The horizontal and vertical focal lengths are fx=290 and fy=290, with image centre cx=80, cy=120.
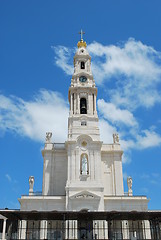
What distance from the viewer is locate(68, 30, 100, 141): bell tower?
47906mm

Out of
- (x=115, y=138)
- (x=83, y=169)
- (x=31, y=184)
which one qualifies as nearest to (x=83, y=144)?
(x=83, y=169)

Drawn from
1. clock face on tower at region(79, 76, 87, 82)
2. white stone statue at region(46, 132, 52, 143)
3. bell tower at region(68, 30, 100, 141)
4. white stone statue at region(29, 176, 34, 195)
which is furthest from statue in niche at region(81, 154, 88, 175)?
clock face on tower at region(79, 76, 87, 82)

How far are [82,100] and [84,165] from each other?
42.5 feet

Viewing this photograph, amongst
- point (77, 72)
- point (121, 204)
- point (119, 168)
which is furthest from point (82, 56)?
point (121, 204)

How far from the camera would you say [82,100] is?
52281 mm

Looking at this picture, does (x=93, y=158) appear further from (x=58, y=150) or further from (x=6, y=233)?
(x=6, y=233)

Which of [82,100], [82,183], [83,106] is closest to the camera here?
[82,183]

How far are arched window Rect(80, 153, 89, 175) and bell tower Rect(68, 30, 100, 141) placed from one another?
10.8 ft

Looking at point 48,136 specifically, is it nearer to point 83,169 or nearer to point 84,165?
point 84,165

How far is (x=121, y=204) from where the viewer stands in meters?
42.1

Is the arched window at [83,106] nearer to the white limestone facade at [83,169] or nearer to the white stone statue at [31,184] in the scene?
the white limestone facade at [83,169]

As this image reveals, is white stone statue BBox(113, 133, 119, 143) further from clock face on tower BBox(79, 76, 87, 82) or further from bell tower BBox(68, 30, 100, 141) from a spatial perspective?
clock face on tower BBox(79, 76, 87, 82)

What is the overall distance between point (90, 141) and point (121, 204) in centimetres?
1061

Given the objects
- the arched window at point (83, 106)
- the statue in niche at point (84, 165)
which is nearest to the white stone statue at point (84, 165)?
the statue in niche at point (84, 165)
